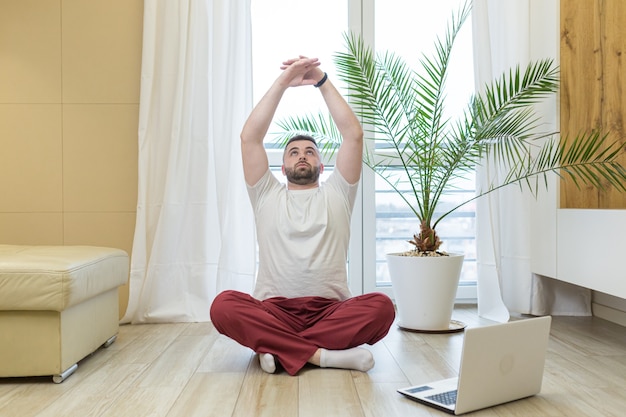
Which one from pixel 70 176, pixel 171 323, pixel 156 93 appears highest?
pixel 156 93

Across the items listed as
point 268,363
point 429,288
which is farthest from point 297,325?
point 429,288

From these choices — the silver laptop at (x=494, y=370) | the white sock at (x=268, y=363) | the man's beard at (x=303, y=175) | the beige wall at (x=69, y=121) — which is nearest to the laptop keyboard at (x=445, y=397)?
the silver laptop at (x=494, y=370)

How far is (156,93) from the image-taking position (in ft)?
12.9

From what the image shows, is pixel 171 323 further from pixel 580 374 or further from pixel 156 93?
pixel 580 374

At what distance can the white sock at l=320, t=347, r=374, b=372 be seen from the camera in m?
2.67

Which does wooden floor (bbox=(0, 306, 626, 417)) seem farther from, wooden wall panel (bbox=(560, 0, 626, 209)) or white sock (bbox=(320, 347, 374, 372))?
wooden wall panel (bbox=(560, 0, 626, 209))

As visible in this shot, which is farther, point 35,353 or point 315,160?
point 315,160

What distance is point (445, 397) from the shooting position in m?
2.21

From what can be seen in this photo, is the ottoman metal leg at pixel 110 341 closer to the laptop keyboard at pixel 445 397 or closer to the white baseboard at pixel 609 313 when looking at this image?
the laptop keyboard at pixel 445 397

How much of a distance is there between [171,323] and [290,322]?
1.22 m

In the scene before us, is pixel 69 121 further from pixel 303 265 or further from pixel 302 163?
pixel 303 265

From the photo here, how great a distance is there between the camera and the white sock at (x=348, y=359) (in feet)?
8.77

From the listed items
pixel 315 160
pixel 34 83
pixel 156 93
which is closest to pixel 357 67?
pixel 315 160

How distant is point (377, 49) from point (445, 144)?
0.85 meters
